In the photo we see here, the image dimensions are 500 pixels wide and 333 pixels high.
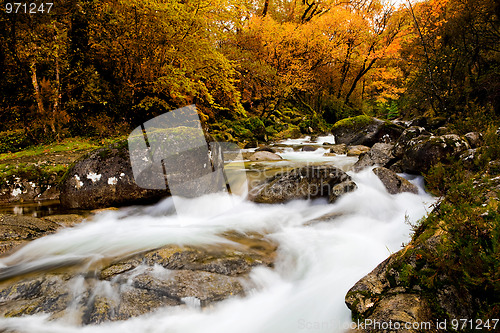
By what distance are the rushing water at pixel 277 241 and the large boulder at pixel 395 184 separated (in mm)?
135

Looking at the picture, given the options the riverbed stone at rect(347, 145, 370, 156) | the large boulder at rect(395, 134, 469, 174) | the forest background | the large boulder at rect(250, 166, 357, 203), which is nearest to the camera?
the large boulder at rect(395, 134, 469, 174)

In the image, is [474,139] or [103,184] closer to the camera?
[103,184]

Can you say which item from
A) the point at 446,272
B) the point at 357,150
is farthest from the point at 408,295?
the point at 357,150

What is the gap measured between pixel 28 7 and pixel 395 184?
13309mm

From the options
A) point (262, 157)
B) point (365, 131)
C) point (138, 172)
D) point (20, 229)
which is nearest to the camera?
point (20, 229)

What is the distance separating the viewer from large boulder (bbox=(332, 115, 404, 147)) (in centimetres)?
1262

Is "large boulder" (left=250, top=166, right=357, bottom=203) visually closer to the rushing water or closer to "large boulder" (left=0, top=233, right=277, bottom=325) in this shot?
the rushing water

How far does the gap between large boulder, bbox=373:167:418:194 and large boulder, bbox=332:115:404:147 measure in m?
7.05

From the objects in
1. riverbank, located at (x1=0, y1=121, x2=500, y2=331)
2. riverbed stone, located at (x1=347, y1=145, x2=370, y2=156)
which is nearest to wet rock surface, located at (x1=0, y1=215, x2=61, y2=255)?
riverbank, located at (x1=0, y1=121, x2=500, y2=331)

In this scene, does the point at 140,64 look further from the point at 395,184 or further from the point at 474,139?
the point at 474,139

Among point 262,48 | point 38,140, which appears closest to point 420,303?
point 38,140

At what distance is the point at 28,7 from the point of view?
855cm

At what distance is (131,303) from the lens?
2.69 m

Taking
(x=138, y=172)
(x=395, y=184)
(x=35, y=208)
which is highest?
(x=138, y=172)
